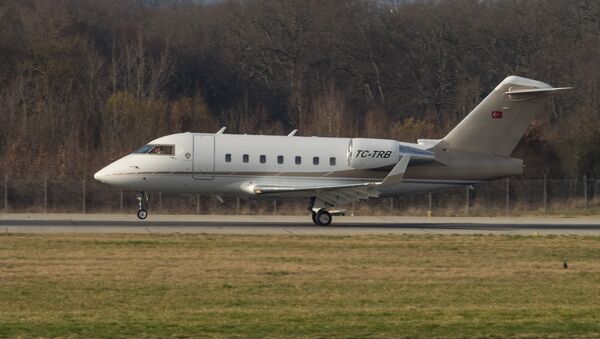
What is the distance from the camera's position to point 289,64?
294 feet

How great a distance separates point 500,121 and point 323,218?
7.02m

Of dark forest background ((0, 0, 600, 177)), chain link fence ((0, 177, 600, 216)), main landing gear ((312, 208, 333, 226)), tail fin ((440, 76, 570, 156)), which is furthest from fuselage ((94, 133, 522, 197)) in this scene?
dark forest background ((0, 0, 600, 177))

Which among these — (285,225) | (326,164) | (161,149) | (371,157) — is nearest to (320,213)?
(285,225)

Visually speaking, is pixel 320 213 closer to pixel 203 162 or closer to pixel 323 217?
pixel 323 217

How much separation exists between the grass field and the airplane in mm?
6141

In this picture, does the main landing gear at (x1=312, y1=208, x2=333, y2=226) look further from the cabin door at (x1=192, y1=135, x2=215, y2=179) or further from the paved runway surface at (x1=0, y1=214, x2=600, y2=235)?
the cabin door at (x1=192, y1=135, x2=215, y2=179)

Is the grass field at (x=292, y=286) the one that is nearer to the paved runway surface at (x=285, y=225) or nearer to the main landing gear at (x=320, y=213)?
the paved runway surface at (x=285, y=225)

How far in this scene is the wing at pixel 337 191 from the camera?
39500mm

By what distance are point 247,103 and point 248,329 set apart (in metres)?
69.0

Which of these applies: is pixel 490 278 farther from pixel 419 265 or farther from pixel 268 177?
pixel 268 177

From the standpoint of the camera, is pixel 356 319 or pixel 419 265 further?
pixel 419 265

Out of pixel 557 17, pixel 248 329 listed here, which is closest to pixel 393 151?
pixel 248 329

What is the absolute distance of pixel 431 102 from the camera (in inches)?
3398

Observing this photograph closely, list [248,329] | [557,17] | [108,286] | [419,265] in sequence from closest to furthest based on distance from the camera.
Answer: [248,329] → [108,286] → [419,265] → [557,17]
